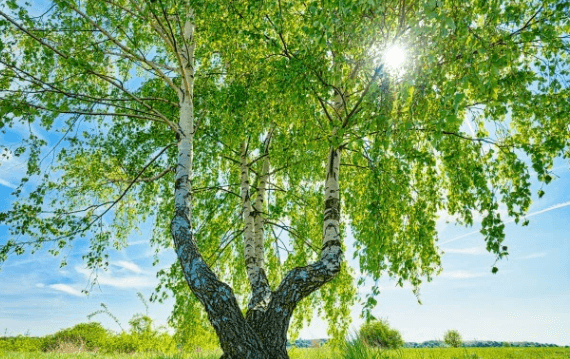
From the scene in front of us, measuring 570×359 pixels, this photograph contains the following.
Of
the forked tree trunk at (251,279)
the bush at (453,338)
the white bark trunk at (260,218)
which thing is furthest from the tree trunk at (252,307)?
the bush at (453,338)

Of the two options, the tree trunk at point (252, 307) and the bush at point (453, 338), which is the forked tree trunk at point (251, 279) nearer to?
the tree trunk at point (252, 307)

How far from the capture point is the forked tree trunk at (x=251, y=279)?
538 cm

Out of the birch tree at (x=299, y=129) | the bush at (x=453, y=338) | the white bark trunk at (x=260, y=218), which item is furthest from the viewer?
the bush at (x=453, y=338)

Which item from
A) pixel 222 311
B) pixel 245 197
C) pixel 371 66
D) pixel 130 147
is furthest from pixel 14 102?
pixel 371 66

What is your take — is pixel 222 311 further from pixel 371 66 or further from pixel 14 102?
pixel 14 102

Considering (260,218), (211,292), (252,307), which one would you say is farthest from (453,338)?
(211,292)

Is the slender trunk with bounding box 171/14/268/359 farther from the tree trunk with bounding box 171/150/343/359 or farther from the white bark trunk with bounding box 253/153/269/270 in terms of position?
the white bark trunk with bounding box 253/153/269/270

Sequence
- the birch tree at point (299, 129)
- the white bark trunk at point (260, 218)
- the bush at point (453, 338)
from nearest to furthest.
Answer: the birch tree at point (299, 129) → the white bark trunk at point (260, 218) → the bush at point (453, 338)

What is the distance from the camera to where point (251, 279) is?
7.40m

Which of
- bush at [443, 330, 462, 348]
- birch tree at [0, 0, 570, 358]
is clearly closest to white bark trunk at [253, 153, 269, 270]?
birch tree at [0, 0, 570, 358]

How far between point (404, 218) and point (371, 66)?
2786mm

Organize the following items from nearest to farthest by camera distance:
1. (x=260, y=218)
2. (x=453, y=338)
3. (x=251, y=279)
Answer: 1. (x=251, y=279)
2. (x=260, y=218)
3. (x=453, y=338)

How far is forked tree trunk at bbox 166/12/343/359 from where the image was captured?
5375mm

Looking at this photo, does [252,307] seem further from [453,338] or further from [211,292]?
[453,338]
